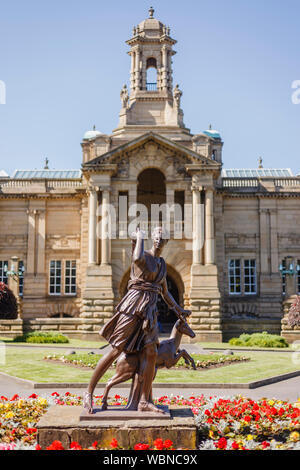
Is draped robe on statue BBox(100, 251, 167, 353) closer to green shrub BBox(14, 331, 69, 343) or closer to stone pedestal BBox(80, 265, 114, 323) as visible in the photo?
green shrub BBox(14, 331, 69, 343)

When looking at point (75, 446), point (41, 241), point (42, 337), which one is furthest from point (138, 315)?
point (41, 241)

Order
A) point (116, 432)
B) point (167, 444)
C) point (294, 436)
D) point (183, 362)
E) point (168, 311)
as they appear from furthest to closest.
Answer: point (168, 311) < point (183, 362) < point (294, 436) < point (116, 432) < point (167, 444)

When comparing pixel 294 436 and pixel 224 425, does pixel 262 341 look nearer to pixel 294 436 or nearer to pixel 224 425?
pixel 224 425

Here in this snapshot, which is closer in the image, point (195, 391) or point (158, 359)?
point (158, 359)

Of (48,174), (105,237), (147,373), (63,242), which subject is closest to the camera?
(147,373)

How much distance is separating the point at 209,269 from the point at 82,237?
978 cm

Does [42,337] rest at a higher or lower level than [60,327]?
lower

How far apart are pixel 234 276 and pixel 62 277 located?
12788mm

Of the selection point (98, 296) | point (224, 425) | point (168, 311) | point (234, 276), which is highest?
point (234, 276)

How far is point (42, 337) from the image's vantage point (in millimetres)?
30828

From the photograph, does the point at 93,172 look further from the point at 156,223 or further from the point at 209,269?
the point at 209,269

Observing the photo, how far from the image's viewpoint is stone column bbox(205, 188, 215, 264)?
3506 cm

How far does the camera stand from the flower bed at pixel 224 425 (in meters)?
8.32

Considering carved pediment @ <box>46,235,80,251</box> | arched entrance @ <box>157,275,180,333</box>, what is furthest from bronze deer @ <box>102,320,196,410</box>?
carved pediment @ <box>46,235,80,251</box>
